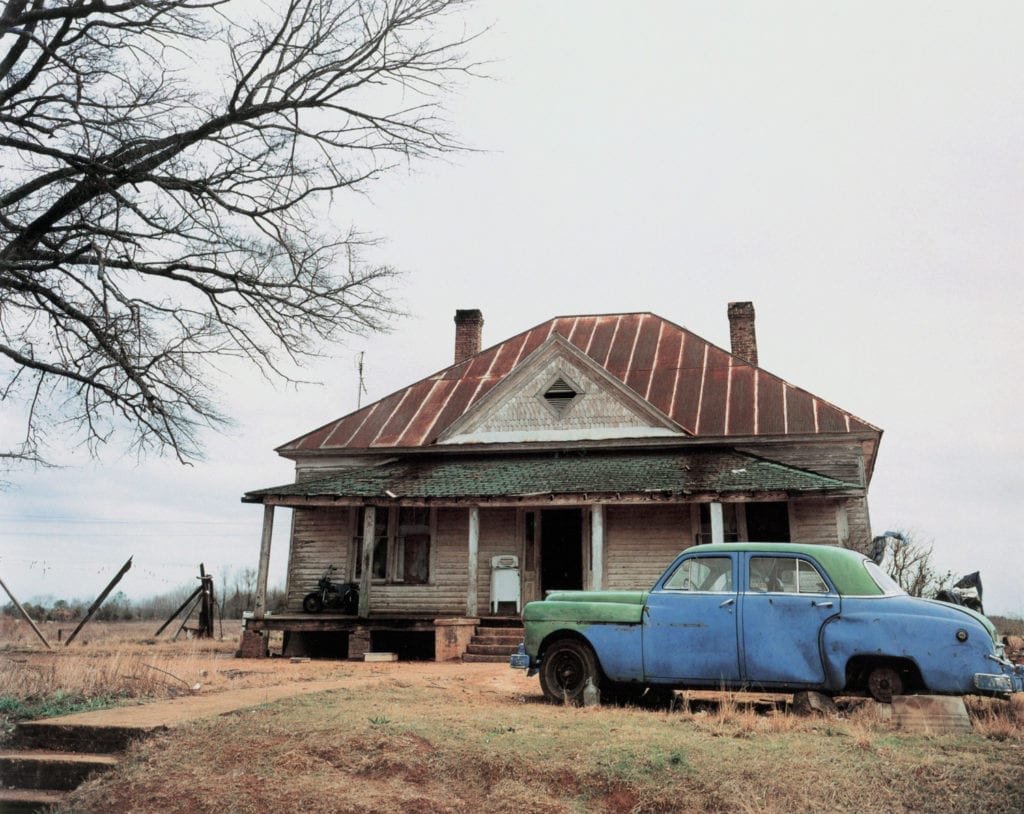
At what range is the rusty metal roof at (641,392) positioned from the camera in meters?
18.6

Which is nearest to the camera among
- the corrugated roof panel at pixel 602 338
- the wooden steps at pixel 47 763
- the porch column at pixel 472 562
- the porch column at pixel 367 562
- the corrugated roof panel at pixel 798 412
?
the wooden steps at pixel 47 763

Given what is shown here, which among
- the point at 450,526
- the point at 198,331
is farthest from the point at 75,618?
the point at 198,331

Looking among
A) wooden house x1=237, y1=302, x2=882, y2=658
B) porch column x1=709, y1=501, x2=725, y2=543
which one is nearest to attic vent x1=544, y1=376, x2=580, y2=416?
wooden house x1=237, y1=302, x2=882, y2=658

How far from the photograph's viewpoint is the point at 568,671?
8211mm

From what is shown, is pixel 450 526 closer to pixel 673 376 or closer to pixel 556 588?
Answer: pixel 556 588

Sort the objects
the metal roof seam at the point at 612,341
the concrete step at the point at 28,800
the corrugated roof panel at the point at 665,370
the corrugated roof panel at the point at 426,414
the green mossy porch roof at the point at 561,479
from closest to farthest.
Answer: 1. the concrete step at the point at 28,800
2. the green mossy porch roof at the point at 561,479
3. the corrugated roof panel at the point at 665,370
4. the corrugated roof panel at the point at 426,414
5. the metal roof seam at the point at 612,341

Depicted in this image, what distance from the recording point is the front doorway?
61.0ft

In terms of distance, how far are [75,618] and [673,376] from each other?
34.4m

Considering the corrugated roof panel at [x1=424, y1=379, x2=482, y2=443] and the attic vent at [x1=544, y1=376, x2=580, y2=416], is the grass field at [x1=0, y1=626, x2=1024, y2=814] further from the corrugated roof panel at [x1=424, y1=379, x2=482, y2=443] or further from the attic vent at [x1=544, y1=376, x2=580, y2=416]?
the corrugated roof panel at [x1=424, y1=379, x2=482, y2=443]

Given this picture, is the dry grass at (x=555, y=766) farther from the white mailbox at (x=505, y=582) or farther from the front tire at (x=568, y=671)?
the white mailbox at (x=505, y=582)

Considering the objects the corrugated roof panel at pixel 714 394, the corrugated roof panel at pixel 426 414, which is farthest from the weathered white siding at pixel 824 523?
the corrugated roof panel at pixel 426 414

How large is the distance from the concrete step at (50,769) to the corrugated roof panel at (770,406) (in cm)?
1473

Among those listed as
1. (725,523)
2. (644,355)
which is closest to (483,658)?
(725,523)

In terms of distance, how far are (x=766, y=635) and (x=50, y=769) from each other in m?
6.02
